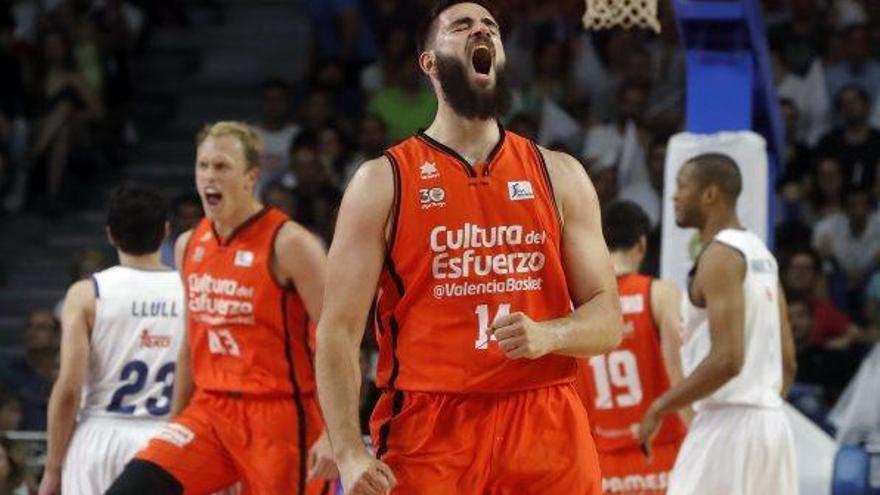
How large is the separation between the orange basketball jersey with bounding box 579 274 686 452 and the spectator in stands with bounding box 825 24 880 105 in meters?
6.19

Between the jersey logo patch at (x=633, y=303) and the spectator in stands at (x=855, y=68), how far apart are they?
20.4ft

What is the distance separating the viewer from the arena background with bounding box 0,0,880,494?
39.5 feet

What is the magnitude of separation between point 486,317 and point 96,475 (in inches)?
119

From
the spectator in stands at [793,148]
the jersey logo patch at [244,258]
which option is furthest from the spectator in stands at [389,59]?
the jersey logo patch at [244,258]

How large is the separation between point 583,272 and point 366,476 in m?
0.93

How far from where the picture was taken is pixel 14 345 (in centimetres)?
1402

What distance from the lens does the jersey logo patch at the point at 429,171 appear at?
5.48m

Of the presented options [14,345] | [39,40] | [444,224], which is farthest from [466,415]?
[39,40]

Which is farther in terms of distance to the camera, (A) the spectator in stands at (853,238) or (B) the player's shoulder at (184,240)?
(A) the spectator in stands at (853,238)

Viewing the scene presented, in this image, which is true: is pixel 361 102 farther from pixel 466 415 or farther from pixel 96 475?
pixel 466 415

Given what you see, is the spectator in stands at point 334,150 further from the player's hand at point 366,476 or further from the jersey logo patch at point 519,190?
the player's hand at point 366,476

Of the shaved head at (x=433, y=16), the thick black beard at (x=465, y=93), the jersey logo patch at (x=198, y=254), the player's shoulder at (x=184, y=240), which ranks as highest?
the shaved head at (x=433, y=16)

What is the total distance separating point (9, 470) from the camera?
888cm

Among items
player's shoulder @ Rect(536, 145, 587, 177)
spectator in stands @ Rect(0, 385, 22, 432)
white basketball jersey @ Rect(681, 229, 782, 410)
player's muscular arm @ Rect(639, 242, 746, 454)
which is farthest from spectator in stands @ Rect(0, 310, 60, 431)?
player's shoulder @ Rect(536, 145, 587, 177)
